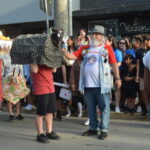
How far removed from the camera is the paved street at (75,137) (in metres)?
5.57

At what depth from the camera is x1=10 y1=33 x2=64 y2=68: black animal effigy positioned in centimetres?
553

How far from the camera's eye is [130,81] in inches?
318

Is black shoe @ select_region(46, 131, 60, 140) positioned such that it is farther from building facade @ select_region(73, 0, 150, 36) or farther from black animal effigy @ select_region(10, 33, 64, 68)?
building facade @ select_region(73, 0, 150, 36)

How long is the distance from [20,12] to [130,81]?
9201 millimetres

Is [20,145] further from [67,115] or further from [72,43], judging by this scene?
[72,43]

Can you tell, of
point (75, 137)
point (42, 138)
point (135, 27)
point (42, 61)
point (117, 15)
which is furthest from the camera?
point (135, 27)

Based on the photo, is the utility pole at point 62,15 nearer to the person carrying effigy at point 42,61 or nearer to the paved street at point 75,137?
the paved street at point 75,137

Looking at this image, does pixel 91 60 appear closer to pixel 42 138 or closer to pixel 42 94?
pixel 42 94

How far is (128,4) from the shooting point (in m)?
13.6

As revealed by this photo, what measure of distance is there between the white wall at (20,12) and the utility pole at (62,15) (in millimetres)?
4678

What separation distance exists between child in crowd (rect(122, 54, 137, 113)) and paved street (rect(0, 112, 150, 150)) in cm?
75

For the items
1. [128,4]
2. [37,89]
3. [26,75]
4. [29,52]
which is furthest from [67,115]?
[128,4]

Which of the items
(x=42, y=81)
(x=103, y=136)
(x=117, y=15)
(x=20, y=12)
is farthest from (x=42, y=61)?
(x=20, y=12)

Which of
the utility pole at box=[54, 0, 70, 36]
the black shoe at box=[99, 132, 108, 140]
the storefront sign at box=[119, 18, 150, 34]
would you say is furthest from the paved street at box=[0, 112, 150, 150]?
the storefront sign at box=[119, 18, 150, 34]
